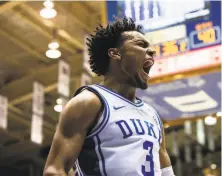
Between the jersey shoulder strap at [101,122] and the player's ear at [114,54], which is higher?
the player's ear at [114,54]

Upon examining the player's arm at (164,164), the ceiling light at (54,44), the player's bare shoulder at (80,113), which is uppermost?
the ceiling light at (54,44)

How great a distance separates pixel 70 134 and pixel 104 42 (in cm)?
42

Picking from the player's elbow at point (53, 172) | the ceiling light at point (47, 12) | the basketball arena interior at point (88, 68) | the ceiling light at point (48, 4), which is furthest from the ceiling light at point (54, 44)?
the player's elbow at point (53, 172)

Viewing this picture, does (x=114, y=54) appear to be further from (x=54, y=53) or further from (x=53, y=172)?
(x=54, y=53)

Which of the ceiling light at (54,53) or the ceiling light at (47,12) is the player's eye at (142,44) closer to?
the ceiling light at (47,12)

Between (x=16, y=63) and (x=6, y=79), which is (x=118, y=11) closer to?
(x=16, y=63)

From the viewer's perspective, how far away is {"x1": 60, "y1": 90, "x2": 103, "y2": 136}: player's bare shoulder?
5.76 feet

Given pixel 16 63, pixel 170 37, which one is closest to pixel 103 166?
pixel 170 37

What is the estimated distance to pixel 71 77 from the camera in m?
8.76

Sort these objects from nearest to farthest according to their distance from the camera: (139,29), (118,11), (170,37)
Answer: (139,29) < (170,37) < (118,11)

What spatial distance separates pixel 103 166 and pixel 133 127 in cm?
17

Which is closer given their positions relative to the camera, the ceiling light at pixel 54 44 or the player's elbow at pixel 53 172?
the player's elbow at pixel 53 172

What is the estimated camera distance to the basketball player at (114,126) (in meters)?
1.73

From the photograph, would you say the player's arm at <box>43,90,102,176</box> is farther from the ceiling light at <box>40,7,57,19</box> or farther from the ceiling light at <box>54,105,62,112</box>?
the ceiling light at <box>54,105,62,112</box>
